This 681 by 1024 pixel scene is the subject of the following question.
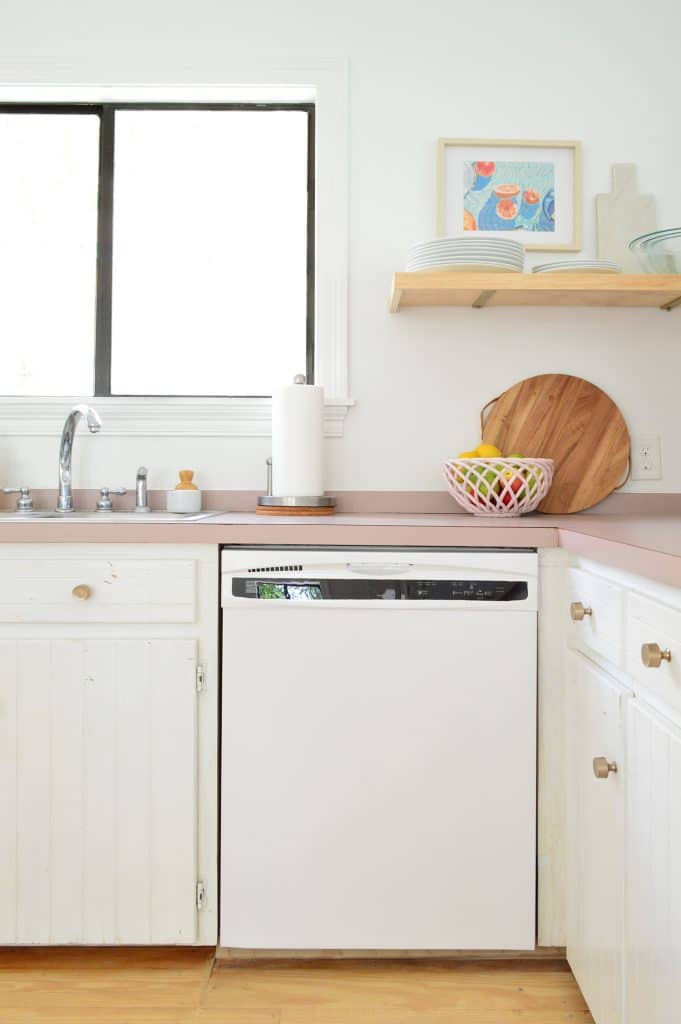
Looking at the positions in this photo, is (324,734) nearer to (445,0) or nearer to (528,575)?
(528,575)

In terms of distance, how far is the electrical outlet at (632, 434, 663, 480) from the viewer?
2.21 meters

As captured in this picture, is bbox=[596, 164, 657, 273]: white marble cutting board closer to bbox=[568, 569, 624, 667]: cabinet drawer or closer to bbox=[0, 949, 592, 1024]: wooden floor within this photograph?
bbox=[568, 569, 624, 667]: cabinet drawer

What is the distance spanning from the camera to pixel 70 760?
1633mm

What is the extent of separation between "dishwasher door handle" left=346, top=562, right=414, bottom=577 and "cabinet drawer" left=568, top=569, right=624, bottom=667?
0.32 m

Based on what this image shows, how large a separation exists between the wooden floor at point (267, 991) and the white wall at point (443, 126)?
1165 mm

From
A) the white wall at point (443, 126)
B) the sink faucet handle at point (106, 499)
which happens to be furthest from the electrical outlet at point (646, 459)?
the sink faucet handle at point (106, 499)

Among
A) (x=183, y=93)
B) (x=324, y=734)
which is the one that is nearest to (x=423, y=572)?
(x=324, y=734)

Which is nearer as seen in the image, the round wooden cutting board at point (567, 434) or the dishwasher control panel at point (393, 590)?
A: the dishwasher control panel at point (393, 590)

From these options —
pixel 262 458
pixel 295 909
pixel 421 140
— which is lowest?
pixel 295 909

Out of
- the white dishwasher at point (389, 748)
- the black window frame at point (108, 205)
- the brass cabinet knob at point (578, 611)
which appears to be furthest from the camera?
the black window frame at point (108, 205)

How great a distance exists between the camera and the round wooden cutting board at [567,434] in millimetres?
2180

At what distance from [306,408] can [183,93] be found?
3.29 feet

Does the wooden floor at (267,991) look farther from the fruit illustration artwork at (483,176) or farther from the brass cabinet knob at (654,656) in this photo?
the fruit illustration artwork at (483,176)

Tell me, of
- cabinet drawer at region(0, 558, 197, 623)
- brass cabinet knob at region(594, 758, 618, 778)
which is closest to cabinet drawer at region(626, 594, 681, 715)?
brass cabinet knob at region(594, 758, 618, 778)
